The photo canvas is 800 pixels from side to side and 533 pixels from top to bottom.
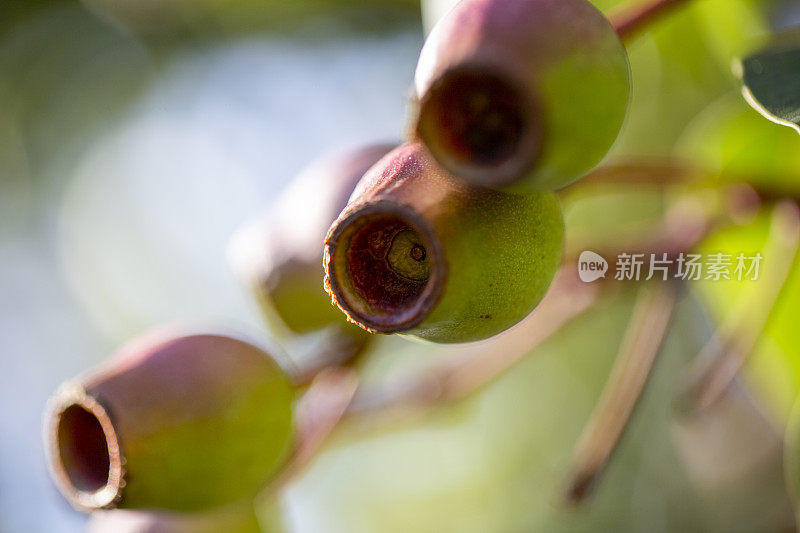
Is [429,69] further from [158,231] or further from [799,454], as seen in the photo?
[158,231]

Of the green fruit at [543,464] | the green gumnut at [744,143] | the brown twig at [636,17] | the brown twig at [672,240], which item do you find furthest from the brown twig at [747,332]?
the green fruit at [543,464]

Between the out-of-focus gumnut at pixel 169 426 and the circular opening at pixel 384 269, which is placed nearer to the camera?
the circular opening at pixel 384 269

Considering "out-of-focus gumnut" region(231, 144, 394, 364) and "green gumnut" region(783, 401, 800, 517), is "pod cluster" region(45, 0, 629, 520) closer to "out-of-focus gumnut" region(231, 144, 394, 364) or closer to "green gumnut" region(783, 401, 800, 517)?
"out-of-focus gumnut" region(231, 144, 394, 364)

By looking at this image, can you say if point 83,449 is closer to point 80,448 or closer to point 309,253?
point 80,448

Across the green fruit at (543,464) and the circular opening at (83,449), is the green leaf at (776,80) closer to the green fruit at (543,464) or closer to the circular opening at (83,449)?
the circular opening at (83,449)

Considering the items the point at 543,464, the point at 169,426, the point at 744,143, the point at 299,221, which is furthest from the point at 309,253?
the point at 543,464

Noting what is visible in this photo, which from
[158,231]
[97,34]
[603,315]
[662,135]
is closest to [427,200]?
[662,135]
